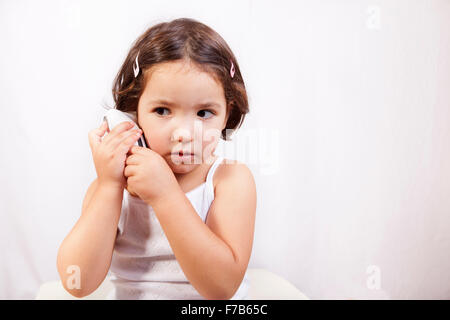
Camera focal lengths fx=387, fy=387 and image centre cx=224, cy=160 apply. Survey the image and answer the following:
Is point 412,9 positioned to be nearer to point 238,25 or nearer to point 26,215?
point 238,25

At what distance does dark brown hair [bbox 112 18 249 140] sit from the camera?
692mm

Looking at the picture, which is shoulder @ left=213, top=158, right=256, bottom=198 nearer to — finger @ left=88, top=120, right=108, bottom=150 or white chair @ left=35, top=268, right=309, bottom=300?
finger @ left=88, top=120, right=108, bottom=150

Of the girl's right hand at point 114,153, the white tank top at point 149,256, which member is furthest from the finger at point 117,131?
the white tank top at point 149,256

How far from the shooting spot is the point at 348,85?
116 centimetres

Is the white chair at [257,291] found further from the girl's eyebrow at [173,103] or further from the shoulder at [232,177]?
the girl's eyebrow at [173,103]

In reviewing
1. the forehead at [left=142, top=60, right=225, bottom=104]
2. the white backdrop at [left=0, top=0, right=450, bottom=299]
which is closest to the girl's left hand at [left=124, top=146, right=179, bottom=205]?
the forehead at [left=142, top=60, right=225, bottom=104]

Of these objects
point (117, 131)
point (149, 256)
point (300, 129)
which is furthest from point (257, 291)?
point (117, 131)

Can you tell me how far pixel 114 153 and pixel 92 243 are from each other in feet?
0.52

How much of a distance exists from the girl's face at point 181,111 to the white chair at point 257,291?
0.47 metres

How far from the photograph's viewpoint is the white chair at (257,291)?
97 centimetres

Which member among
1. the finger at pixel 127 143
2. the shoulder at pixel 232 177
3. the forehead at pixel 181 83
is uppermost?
the forehead at pixel 181 83

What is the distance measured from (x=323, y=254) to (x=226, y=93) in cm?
72
